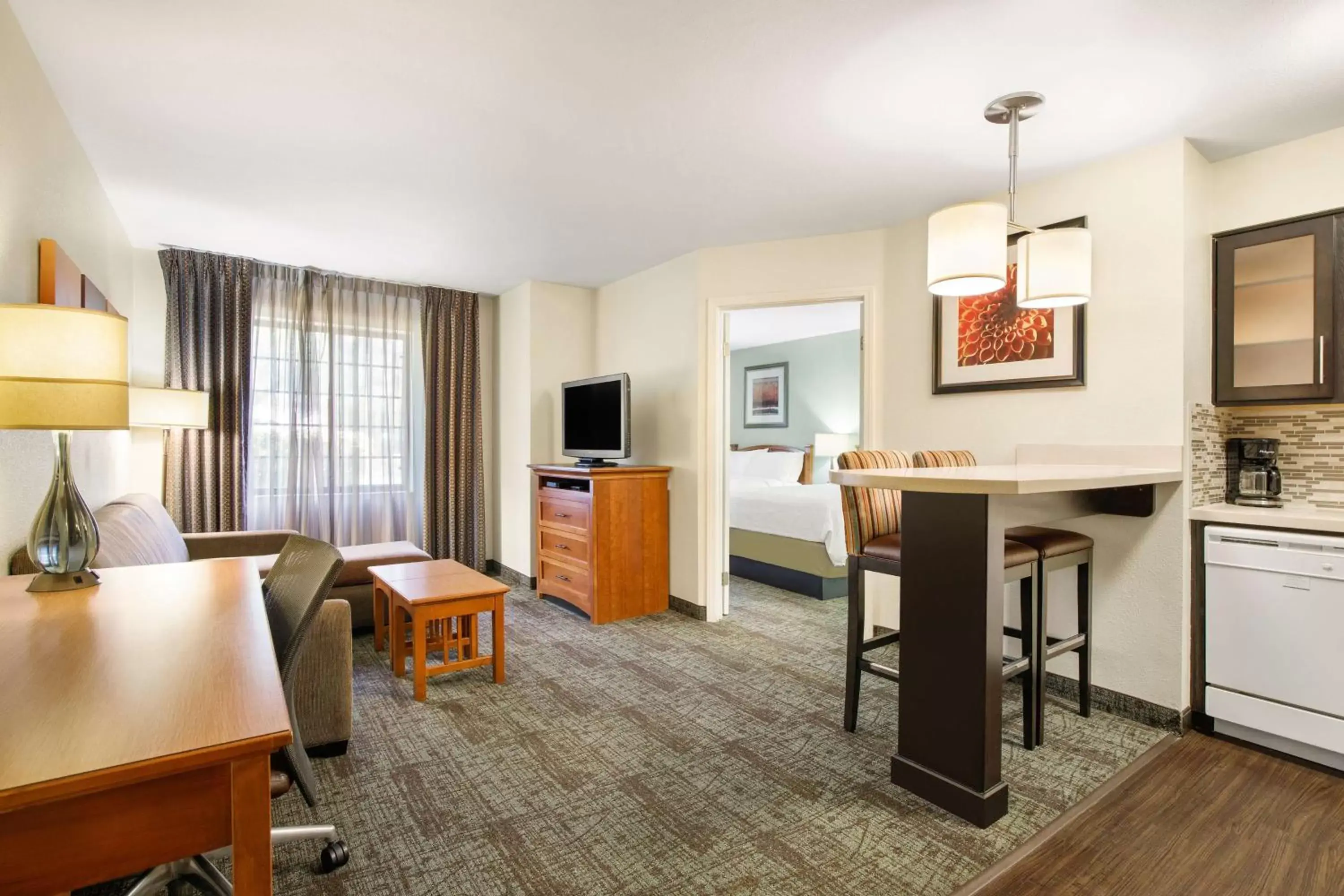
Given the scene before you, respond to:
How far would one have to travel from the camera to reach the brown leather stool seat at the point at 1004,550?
2.14m

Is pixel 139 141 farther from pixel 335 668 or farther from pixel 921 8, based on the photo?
pixel 921 8

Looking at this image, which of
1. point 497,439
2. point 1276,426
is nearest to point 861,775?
point 1276,426

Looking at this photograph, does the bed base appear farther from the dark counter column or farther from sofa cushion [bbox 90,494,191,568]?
sofa cushion [bbox 90,494,191,568]

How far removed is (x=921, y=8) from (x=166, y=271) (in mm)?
4449

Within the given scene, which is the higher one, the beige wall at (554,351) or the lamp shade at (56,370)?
the beige wall at (554,351)

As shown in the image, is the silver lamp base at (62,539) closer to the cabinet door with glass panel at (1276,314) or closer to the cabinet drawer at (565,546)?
the cabinet drawer at (565,546)

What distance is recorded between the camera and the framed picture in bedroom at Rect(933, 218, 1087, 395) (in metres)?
2.79

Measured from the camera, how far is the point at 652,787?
6.81 ft

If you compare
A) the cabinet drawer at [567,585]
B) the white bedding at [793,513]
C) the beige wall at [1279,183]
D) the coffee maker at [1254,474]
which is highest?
the beige wall at [1279,183]

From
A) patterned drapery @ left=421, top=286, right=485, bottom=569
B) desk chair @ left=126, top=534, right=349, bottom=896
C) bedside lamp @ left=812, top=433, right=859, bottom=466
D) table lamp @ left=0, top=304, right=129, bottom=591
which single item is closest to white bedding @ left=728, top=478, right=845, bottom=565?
bedside lamp @ left=812, top=433, right=859, bottom=466

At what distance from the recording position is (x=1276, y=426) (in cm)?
268

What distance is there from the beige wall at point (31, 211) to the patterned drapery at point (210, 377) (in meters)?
1.26

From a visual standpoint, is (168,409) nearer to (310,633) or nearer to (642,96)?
(310,633)

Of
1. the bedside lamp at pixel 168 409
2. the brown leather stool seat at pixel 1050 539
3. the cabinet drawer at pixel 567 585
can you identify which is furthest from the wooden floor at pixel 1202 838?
the bedside lamp at pixel 168 409
